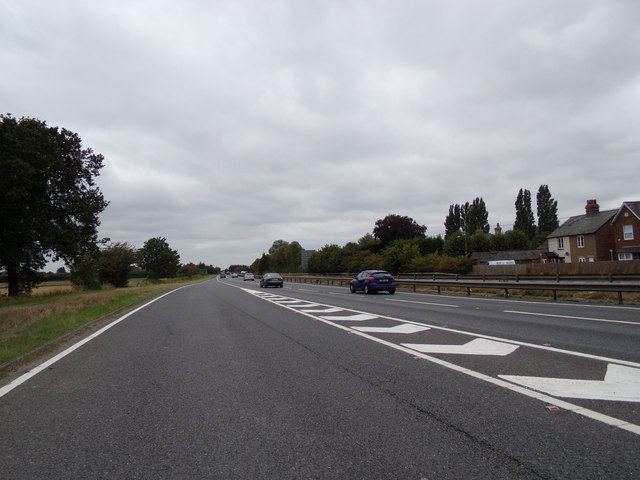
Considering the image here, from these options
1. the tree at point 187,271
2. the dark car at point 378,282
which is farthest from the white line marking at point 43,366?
the tree at point 187,271

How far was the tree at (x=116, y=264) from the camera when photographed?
2116 inches

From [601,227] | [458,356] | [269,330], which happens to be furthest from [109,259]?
[601,227]

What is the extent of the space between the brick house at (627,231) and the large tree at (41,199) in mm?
54225

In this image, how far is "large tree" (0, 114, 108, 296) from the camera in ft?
80.9

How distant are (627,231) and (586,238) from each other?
17.3 ft

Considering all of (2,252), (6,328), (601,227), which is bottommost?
(6,328)

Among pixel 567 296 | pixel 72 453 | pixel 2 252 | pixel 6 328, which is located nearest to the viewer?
pixel 72 453

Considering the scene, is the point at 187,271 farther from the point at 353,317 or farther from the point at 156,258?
the point at 353,317

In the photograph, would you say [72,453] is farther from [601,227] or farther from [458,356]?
[601,227]

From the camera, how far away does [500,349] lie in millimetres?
7426

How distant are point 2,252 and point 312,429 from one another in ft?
98.1

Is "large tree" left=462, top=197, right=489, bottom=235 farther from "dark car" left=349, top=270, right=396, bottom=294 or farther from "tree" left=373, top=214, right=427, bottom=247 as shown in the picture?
"dark car" left=349, top=270, right=396, bottom=294

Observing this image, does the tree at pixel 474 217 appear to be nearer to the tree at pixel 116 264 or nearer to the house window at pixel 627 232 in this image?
the house window at pixel 627 232

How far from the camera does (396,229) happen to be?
71188mm
